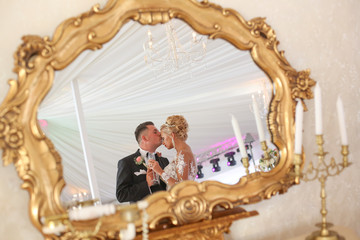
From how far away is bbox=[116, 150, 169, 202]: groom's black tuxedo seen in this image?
131 cm

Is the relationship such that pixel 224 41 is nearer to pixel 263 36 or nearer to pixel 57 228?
pixel 263 36

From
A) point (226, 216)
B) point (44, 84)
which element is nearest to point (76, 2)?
point (44, 84)

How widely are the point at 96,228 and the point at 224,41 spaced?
2.45ft

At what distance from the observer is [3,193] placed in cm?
123

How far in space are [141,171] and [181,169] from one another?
0.13m

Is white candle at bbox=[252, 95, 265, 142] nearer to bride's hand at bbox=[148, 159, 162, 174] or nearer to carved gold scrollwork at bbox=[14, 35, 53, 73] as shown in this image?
bride's hand at bbox=[148, 159, 162, 174]

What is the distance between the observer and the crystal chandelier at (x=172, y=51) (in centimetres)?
138

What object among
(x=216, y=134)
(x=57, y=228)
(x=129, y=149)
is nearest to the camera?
(x=57, y=228)

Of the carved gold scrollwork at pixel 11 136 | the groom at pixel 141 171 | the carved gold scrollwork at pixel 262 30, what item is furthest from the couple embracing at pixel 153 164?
the carved gold scrollwork at pixel 262 30

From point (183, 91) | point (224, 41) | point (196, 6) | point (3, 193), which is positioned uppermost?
point (196, 6)

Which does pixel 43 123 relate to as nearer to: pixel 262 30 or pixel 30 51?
pixel 30 51

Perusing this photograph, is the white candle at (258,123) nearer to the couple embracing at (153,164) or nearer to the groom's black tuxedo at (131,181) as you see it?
the couple embracing at (153,164)

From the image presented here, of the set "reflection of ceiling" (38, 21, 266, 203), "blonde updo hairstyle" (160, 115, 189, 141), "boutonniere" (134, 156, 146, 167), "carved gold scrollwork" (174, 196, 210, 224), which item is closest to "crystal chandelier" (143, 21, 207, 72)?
"reflection of ceiling" (38, 21, 266, 203)

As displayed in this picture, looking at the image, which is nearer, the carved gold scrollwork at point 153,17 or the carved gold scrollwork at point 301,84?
the carved gold scrollwork at point 153,17
